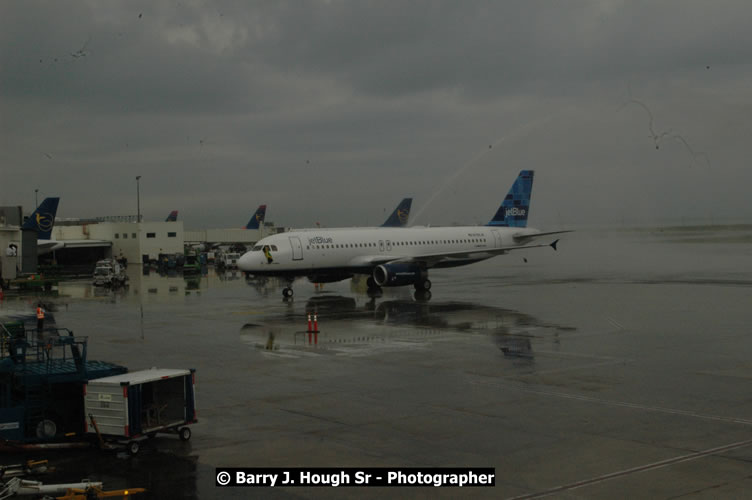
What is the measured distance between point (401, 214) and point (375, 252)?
60.2 meters

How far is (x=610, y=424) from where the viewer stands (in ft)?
52.6

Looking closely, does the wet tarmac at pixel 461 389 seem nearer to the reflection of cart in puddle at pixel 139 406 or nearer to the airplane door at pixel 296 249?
the reflection of cart in puddle at pixel 139 406

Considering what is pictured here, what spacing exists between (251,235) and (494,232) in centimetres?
8098

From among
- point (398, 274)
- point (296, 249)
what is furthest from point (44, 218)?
point (398, 274)

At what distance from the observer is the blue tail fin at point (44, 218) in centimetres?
7688

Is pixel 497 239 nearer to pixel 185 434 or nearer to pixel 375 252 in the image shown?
pixel 375 252

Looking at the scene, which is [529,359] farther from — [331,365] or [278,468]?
[278,468]

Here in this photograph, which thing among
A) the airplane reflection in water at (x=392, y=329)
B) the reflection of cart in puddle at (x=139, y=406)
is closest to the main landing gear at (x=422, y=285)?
the airplane reflection in water at (x=392, y=329)

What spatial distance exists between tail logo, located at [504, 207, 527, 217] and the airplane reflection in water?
1978cm

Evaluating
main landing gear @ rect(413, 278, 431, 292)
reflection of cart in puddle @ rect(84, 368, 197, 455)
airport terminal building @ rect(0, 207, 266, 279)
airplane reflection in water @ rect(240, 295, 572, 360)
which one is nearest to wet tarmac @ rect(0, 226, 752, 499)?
airplane reflection in water @ rect(240, 295, 572, 360)

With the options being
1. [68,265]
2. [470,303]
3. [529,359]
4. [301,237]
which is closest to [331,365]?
[529,359]

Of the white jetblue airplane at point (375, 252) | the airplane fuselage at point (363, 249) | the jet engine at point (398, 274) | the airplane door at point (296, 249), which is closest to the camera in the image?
the airplane fuselage at point (363, 249)

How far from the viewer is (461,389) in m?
20.0

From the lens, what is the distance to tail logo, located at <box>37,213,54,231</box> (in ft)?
255
